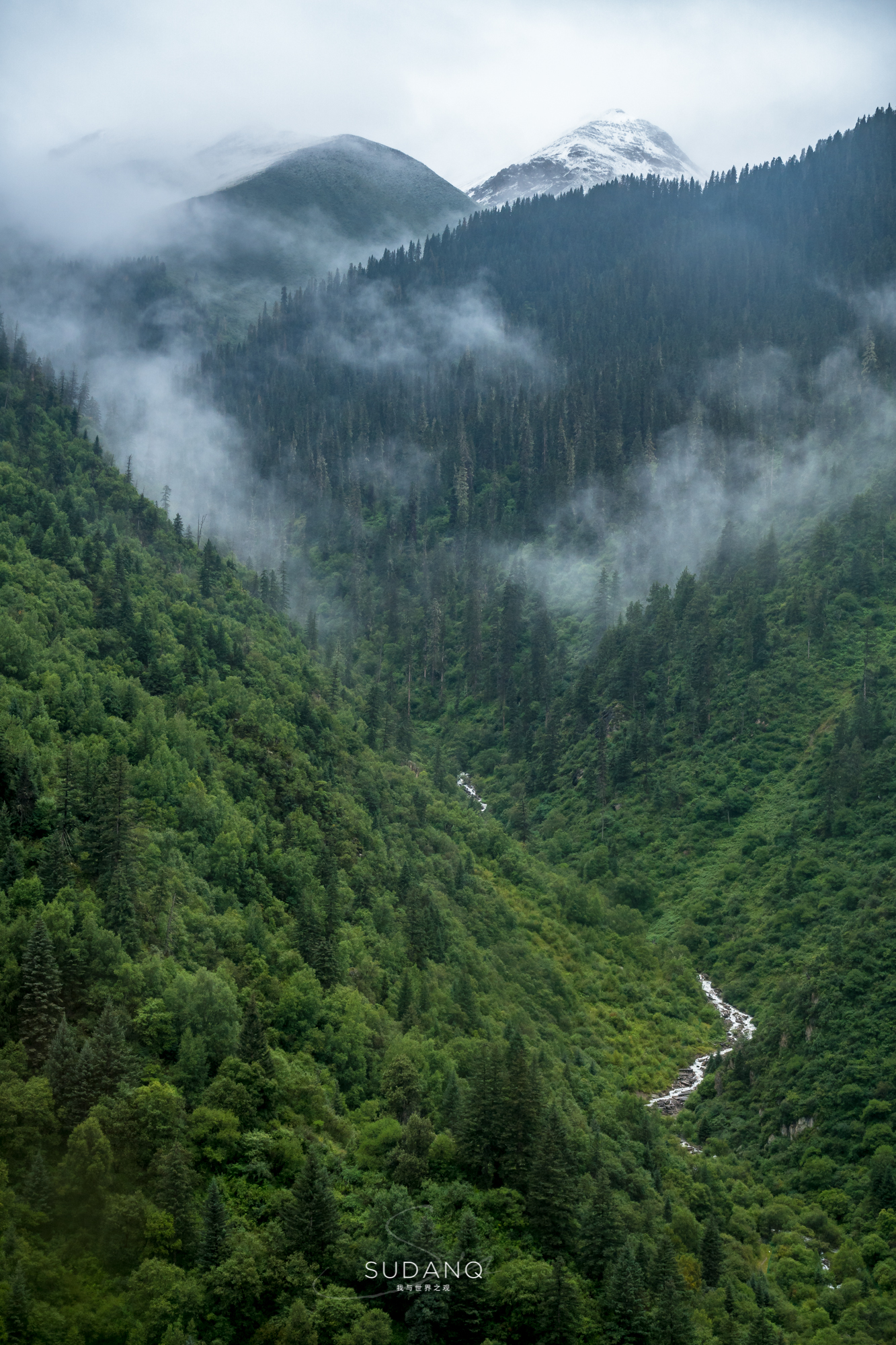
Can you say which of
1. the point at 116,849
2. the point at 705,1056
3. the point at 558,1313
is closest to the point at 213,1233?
the point at 558,1313

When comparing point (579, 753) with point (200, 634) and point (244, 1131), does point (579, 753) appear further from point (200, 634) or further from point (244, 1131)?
point (244, 1131)

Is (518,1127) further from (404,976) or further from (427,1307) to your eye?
(404,976)

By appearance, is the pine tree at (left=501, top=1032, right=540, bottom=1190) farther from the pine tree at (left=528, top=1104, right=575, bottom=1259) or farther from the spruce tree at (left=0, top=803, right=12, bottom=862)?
the spruce tree at (left=0, top=803, right=12, bottom=862)

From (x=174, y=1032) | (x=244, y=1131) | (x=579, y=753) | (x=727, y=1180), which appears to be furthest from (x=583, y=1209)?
(x=579, y=753)

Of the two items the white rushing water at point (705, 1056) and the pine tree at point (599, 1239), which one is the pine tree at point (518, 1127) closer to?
the pine tree at point (599, 1239)

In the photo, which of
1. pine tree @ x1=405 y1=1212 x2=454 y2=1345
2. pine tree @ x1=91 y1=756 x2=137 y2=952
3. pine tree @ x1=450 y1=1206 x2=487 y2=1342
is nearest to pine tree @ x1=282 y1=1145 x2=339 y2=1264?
pine tree @ x1=405 y1=1212 x2=454 y2=1345

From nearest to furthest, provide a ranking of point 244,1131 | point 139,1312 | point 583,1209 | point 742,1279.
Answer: point 139,1312, point 244,1131, point 583,1209, point 742,1279

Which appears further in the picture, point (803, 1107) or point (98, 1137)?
point (803, 1107)
